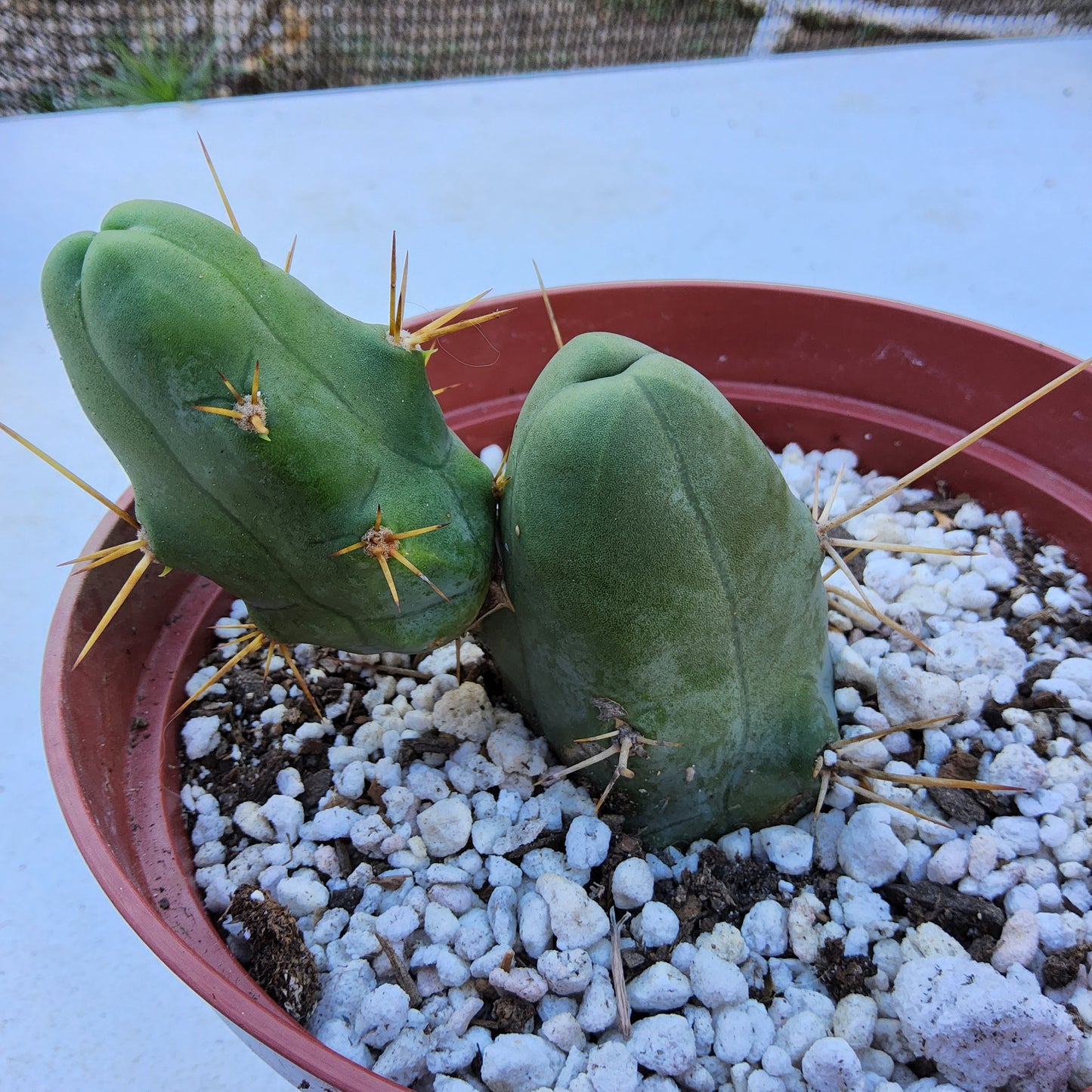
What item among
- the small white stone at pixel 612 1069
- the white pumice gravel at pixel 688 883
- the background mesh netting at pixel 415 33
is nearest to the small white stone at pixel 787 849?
the white pumice gravel at pixel 688 883

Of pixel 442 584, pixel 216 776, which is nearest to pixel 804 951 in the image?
pixel 442 584

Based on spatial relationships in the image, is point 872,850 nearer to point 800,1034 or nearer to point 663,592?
point 800,1034

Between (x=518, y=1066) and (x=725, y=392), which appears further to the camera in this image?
(x=725, y=392)

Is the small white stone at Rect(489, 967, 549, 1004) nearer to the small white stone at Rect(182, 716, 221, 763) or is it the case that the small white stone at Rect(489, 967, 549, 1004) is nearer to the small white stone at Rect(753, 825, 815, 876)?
the small white stone at Rect(753, 825, 815, 876)

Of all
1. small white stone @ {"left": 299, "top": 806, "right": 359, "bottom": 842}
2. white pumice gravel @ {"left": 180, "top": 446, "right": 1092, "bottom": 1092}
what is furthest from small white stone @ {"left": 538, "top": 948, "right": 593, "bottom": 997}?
small white stone @ {"left": 299, "top": 806, "right": 359, "bottom": 842}

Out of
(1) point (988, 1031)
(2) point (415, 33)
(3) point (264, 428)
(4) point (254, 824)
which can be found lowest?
(4) point (254, 824)

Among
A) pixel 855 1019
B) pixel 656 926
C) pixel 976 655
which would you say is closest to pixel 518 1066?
pixel 656 926

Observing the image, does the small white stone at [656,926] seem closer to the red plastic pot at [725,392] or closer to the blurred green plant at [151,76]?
the red plastic pot at [725,392]

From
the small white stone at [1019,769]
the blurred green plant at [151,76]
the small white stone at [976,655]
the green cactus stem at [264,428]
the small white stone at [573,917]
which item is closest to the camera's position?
the green cactus stem at [264,428]
